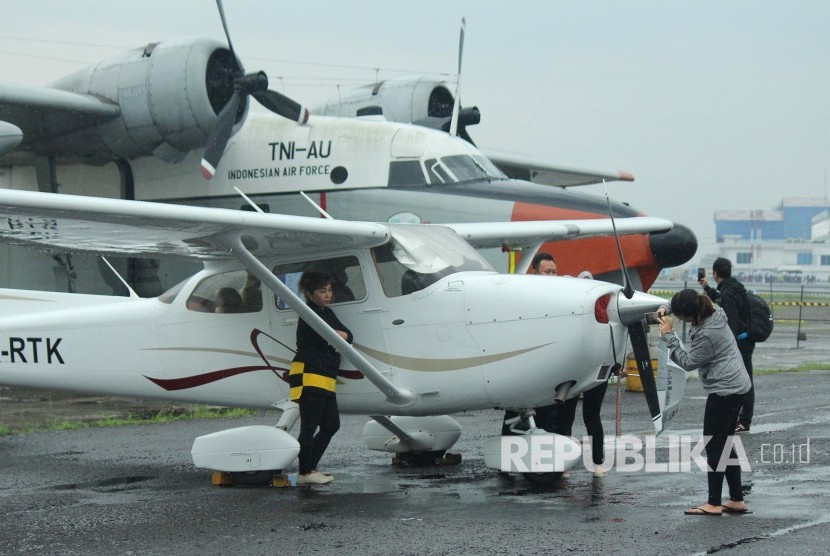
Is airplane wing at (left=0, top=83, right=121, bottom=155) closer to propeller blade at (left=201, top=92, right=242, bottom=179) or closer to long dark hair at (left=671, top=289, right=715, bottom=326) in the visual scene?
propeller blade at (left=201, top=92, right=242, bottom=179)

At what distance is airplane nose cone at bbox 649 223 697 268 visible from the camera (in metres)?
15.4

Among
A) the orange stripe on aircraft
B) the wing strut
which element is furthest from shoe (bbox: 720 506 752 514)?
the orange stripe on aircraft

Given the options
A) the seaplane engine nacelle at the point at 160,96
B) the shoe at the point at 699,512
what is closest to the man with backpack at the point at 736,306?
the shoe at the point at 699,512

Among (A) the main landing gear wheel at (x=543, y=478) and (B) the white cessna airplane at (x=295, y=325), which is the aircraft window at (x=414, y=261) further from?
(A) the main landing gear wheel at (x=543, y=478)

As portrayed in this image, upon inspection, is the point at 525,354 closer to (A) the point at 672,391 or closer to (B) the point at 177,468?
(A) the point at 672,391

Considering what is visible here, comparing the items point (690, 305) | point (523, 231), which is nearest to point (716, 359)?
point (690, 305)

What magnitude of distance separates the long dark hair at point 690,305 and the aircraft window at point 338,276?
2547mm

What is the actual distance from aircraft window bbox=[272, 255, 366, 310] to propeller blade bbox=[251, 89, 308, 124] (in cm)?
1001

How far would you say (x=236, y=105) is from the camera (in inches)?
763

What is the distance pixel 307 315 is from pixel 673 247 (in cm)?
797

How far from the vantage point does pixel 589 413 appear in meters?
9.30

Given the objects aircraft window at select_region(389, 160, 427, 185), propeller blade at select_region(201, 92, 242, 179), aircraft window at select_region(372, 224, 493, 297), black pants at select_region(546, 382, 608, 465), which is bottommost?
black pants at select_region(546, 382, 608, 465)

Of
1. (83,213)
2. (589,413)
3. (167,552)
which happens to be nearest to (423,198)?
(589,413)

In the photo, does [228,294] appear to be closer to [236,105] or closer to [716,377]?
[716,377]
